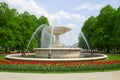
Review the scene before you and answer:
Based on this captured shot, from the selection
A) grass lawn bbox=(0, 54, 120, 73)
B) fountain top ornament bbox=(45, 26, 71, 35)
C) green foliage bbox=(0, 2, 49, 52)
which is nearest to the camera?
grass lawn bbox=(0, 54, 120, 73)

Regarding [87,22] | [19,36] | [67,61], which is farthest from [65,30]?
[87,22]

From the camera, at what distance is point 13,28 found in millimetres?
48188

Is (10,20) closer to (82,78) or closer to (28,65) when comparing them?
(28,65)

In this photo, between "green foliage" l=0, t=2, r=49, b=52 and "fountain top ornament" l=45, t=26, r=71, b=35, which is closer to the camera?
"fountain top ornament" l=45, t=26, r=71, b=35

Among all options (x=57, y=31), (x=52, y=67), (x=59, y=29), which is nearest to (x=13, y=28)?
(x=57, y=31)

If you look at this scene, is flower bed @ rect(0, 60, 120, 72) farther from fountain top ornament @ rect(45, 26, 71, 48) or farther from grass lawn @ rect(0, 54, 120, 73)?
fountain top ornament @ rect(45, 26, 71, 48)

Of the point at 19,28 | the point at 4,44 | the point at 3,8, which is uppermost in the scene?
the point at 3,8

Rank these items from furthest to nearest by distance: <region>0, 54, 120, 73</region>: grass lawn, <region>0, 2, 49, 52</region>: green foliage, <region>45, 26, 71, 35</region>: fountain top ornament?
<region>0, 2, 49, 52</region>: green foliage
<region>45, 26, 71, 35</region>: fountain top ornament
<region>0, 54, 120, 73</region>: grass lawn

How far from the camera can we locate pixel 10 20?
47375 millimetres

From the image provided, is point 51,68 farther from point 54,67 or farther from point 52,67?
point 54,67

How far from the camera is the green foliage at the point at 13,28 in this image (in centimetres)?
4534

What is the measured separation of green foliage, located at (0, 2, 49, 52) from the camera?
Result: 1785 inches

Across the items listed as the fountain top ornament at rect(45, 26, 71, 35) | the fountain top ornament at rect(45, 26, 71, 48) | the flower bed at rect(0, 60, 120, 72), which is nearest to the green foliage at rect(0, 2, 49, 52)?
the fountain top ornament at rect(45, 26, 71, 48)

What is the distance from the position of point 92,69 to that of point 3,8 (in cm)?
3323
